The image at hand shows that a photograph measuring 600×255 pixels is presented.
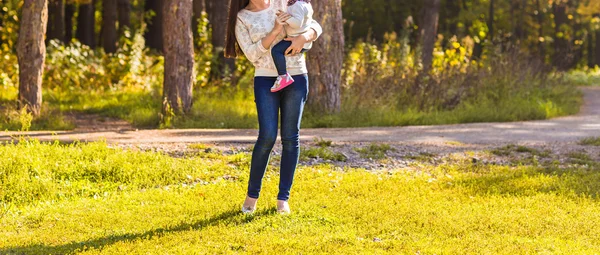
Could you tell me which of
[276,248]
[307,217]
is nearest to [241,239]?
[276,248]

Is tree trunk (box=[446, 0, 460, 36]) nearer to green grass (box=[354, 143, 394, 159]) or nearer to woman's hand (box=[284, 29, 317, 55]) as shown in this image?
green grass (box=[354, 143, 394, 159])

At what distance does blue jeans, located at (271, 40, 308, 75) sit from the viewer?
21.3ft

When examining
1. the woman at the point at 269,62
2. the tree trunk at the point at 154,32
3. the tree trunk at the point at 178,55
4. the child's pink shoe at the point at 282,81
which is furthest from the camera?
the tree trunk at the point at 154,32

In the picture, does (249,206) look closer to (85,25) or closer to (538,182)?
(538,182)

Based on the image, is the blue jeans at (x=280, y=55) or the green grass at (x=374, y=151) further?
the green grass at (x=374, y=151)

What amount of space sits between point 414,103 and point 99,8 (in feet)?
80.1

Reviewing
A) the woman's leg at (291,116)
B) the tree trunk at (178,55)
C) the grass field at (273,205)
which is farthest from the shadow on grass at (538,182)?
the tree trunk at (178,55)

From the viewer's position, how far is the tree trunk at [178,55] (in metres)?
13.8

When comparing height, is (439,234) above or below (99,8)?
below

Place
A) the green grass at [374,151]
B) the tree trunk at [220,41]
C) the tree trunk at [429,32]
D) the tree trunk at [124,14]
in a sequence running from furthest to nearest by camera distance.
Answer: the tree trunk at [124,14] → the tree trunk at [429,32] → the tree trunk at [220,41] → the green grass at [374,151]

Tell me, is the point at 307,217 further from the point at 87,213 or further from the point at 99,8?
the point at 99,8

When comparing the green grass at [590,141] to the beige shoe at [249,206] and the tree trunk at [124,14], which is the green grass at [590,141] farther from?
the tree trunk at [124,14]

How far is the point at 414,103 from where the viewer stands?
1689cm

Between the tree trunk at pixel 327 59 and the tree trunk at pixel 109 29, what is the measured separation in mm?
10260
